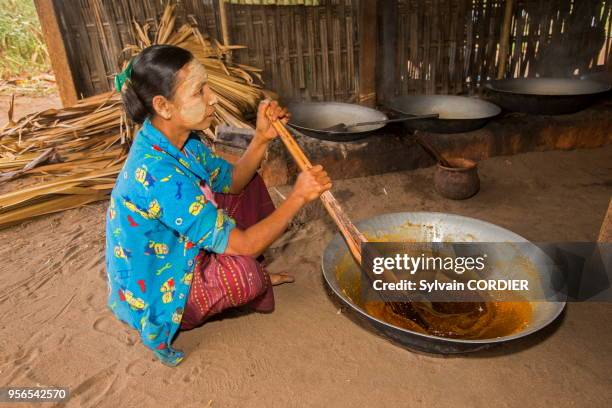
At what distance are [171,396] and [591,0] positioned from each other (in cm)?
489

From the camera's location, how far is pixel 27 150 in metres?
3.58

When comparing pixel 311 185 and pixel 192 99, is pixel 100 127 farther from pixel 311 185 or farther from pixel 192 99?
pixel 311 185

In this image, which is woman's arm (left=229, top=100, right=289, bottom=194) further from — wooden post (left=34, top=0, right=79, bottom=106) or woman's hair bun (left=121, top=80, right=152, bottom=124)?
wooden post (left=34, top=0, right=79, bottom=106)

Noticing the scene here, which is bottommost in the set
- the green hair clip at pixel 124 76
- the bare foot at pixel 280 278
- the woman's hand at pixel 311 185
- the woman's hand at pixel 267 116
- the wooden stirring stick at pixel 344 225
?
the bare foot at pixel 280 278

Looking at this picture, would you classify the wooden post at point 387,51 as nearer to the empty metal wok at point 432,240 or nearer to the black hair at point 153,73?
the empty metal wok at point 432,240

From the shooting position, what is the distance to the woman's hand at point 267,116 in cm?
193

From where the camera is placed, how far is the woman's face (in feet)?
4.90

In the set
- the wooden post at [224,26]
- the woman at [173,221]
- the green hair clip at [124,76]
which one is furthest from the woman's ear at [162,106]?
the wooden post at [224,26]

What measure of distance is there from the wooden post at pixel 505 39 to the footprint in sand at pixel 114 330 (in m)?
4.01

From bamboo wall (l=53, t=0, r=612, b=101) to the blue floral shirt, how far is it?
2.22 m

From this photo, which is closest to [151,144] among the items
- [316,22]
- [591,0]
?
[316,22]

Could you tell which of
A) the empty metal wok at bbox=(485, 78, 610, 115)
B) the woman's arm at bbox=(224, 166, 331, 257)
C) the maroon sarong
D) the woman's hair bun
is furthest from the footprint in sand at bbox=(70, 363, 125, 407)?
the empty metal wok at bbox=(485, 78, 610, 115)

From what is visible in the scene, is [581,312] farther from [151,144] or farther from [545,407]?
[151,144]

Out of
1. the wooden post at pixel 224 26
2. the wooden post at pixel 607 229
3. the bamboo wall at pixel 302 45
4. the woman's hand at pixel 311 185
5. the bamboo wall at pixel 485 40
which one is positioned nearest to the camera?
the woman's hand at pixel 311 185
